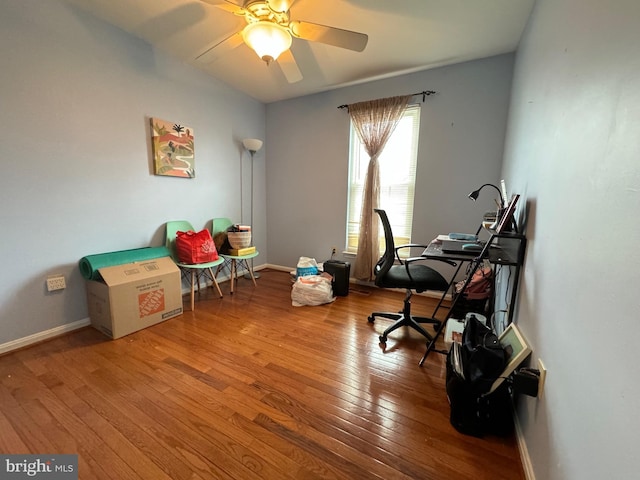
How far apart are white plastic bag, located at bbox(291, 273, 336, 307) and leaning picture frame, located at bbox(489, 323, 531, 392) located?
1717 millimetres

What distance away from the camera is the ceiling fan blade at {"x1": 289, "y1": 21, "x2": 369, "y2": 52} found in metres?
1.67

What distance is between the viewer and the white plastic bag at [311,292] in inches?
110

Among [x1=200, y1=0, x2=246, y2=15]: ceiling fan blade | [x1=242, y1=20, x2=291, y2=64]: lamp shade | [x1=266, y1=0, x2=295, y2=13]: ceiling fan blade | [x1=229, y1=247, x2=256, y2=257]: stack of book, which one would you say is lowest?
[x1=229, y1=247, x2=256, y2=257]: stack of book

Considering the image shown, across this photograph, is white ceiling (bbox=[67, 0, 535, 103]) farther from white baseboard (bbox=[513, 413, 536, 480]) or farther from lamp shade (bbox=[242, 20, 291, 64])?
white baseboard (bbox=[513, 413, 536, 480])

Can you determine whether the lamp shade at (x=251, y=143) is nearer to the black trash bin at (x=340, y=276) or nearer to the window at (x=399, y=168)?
the window at (x=399, y=168)

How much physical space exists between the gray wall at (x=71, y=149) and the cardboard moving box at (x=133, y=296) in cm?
29

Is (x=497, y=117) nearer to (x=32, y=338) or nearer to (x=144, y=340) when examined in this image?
(x=144, y=340)

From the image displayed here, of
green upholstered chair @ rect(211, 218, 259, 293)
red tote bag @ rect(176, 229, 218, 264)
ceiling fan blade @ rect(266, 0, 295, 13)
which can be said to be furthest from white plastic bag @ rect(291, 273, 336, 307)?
ceiling fan blade @ rect(266, 0, 295, 13)

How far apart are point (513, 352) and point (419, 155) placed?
227cm

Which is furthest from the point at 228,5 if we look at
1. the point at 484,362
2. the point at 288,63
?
the point at 484,362

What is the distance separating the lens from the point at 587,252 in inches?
31.7

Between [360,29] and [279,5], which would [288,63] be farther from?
[360,29]

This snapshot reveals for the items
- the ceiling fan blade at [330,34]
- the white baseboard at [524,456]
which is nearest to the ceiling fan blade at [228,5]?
the ceiling fan blade at [330,34]

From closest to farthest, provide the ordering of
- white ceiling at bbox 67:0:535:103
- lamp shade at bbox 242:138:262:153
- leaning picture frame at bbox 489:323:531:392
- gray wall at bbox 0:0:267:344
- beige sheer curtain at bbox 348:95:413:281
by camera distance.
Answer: leaning picture frame at bbox 489:323:531:392 < gray wall at bbox 0:0:267:344 < white ceiling at bbox 67:0:535:103 < beige sheer curtain at bbox 348:95:413:281 < lamp shade at bbox 242:138:262:153
